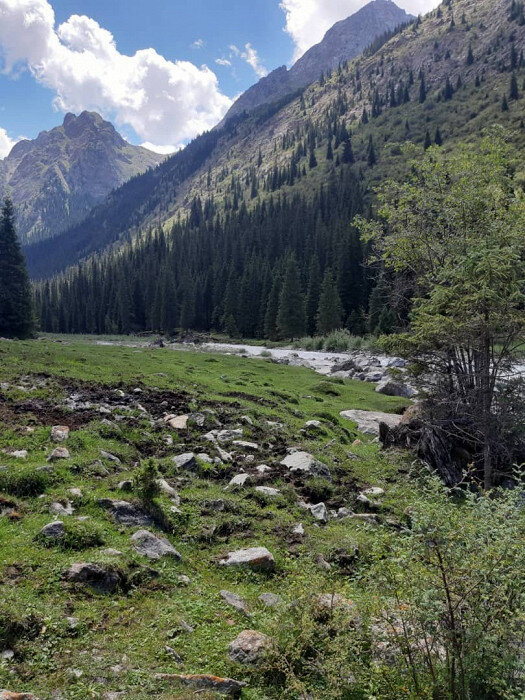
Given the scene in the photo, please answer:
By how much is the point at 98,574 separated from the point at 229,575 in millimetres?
2171

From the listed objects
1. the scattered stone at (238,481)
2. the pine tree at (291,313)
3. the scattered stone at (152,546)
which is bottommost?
the scattered stone at (238,481)

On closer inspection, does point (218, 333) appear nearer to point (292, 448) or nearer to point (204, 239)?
point (204, 239)

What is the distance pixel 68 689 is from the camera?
4348mm

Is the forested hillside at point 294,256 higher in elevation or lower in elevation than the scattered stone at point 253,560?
higher

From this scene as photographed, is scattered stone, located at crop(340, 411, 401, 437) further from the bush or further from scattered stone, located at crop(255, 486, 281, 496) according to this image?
the bush

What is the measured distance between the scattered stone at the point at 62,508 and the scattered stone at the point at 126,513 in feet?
1.73

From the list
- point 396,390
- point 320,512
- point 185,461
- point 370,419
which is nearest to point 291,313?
point 396,390

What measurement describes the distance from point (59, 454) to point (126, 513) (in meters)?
2.95

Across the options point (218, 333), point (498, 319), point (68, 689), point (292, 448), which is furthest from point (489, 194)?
point (218, 333)

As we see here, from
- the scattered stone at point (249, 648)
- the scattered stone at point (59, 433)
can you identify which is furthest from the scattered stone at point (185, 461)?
the scattered stone at point (249, 648)

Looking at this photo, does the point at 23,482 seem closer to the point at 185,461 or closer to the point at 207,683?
the point at 185,461

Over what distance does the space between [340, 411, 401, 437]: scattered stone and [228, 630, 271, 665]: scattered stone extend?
15178mm

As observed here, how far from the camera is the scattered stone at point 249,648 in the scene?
5.18 meters

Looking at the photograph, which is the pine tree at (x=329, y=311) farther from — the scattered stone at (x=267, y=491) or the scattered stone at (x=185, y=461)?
the scattered stone at (x=267, y=491)
